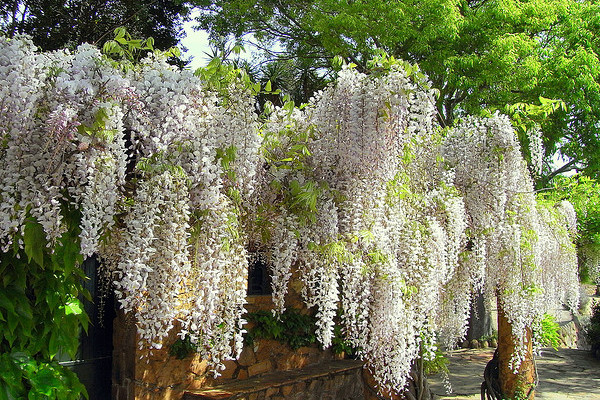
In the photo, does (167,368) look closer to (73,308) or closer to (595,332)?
(73,308)

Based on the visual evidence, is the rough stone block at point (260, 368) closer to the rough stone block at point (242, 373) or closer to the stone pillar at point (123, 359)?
the rough stone block at point (242, 373)

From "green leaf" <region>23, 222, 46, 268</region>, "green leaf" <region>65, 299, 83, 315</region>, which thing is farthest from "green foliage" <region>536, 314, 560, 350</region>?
"green leaf" <region>23, 222, 46, 268</region>

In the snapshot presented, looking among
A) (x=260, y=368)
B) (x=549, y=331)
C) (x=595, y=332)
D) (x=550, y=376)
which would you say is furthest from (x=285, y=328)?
(x=595, y=332)

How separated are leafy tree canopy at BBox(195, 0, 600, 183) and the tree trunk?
3.69m

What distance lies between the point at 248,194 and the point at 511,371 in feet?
13.6

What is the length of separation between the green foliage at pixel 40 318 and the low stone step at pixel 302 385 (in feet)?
4.48

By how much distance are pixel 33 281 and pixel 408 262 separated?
8.41 feet

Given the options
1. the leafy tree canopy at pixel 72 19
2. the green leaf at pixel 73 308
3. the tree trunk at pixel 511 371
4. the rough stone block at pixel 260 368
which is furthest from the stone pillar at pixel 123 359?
the leafy tree canopy at pixel 72 19

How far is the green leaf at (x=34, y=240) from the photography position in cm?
250

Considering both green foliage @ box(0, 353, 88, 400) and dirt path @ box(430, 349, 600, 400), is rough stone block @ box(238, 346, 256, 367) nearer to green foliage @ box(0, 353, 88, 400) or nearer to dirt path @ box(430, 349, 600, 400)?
green foliage @ box(0, 353, 88, 400)

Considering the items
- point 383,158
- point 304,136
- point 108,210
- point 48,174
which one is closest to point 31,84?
point 48,174

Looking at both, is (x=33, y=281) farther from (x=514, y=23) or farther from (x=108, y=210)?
(x=514, y=23)

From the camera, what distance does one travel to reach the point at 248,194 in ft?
10.5

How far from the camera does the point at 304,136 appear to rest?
11.8 ft
